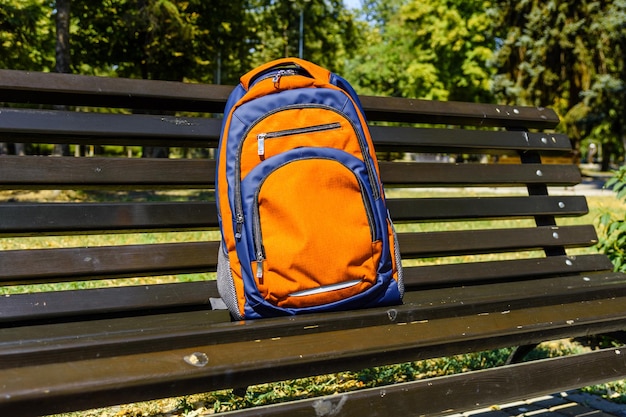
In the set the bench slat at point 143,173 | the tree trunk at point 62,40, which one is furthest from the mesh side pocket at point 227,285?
the tree trunk at point 62,40

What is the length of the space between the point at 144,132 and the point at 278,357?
3.60 feet

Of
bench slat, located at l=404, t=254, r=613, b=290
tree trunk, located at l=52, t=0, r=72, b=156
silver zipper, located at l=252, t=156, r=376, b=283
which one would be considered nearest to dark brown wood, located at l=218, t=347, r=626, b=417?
silver zipper, located at l=252, t=156, r=376, b=283

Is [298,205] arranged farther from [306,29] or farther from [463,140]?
[306,29]

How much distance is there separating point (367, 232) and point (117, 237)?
6710 mm

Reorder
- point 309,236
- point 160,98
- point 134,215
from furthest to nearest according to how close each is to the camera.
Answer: point 160,98
point 134,215
point 309,236

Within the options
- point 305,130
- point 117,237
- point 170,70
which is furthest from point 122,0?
point 305,130

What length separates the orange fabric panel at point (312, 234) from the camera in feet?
6.70

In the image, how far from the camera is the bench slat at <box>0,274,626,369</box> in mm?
1590

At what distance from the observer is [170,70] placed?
66.6ft

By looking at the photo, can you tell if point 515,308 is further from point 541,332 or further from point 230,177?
point 230,177

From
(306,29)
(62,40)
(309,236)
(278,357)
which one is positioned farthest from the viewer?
(306,29)

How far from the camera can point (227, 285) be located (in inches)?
85.3

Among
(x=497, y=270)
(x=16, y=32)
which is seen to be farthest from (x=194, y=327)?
(x=16, y=32)

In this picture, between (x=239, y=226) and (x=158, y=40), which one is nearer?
(x=239, y=226)
